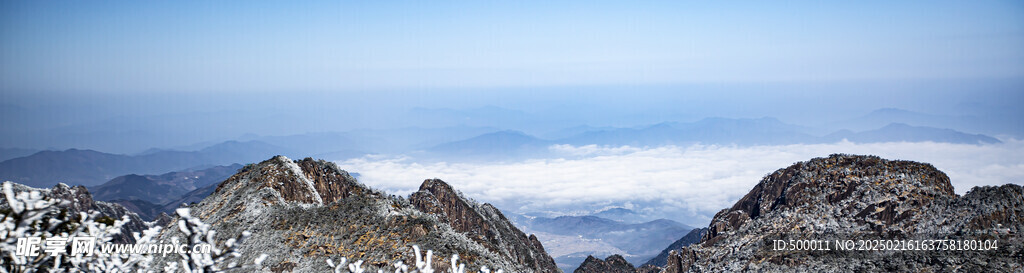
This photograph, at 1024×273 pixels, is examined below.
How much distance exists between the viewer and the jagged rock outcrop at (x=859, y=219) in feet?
78.2

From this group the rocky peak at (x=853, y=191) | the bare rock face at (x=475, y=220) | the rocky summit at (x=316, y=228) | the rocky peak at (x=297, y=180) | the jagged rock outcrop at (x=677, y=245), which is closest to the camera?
the rocky summit at (x=316, y=228)

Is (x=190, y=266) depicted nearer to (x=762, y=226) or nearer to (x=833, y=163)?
(x=762, y=226)

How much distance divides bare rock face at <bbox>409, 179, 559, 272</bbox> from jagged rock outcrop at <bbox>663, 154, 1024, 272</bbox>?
12.9 meters

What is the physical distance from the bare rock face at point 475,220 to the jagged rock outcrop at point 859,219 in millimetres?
12950

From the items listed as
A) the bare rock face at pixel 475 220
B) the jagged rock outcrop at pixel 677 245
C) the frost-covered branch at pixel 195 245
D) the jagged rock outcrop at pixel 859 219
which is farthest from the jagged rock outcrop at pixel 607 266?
the frost-covered branch at pixel 195 245

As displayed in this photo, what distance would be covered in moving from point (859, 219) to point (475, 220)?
25138mm

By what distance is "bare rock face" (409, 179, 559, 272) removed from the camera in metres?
44.0

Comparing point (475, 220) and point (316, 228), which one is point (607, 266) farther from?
point (316, 228)

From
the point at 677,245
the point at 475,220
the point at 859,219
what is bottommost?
the point at 677,245

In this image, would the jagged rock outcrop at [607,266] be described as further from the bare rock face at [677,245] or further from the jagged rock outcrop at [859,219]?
the bare rock face at [677,245]

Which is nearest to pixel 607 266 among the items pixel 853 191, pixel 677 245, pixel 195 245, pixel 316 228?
pixel 853 191

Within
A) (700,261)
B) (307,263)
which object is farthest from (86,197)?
(700,261)

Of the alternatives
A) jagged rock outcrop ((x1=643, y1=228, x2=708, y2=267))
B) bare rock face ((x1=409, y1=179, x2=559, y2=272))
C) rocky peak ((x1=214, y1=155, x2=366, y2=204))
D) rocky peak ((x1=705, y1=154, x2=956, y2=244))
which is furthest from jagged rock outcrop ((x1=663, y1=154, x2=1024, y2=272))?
jagged rock outcrop ((x1=643, y1=228, x2=708, y2=267))

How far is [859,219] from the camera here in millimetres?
31812
